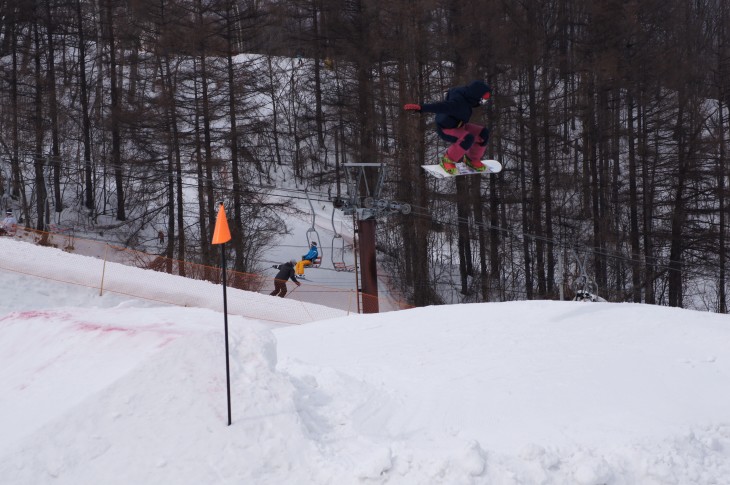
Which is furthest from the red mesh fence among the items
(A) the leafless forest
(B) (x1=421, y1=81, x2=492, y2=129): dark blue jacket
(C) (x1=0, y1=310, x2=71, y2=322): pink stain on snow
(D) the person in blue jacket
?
A: (B) (x1=421, y1=81, x2=492, y2=129): dark blue jacket

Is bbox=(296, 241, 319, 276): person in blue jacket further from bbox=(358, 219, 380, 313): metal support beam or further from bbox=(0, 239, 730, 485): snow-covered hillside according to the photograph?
bbox=(0, 239, 730, 485): snow-covered hillside

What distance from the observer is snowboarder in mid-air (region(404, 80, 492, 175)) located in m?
10.4

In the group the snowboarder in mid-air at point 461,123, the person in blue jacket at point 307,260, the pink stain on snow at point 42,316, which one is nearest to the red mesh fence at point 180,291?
the person in blue jacket at point 307,260

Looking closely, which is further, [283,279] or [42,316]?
[283,279]

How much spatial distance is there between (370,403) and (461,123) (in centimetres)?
534

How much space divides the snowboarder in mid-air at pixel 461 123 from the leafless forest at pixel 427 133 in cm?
1384

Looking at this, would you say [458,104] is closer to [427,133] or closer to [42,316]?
[42,316]

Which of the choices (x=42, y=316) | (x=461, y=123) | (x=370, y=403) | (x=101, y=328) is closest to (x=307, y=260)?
(x=461, y=123)

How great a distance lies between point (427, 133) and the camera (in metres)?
27.2

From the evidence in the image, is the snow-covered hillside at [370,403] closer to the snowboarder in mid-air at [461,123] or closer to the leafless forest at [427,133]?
the snowboarder in mid-air at [461,123]

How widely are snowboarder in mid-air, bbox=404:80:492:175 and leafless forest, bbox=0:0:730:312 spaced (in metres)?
13.8

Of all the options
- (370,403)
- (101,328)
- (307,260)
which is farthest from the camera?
(307,260)

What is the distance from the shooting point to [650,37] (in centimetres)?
3203

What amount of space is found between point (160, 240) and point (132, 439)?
78.7 feet
